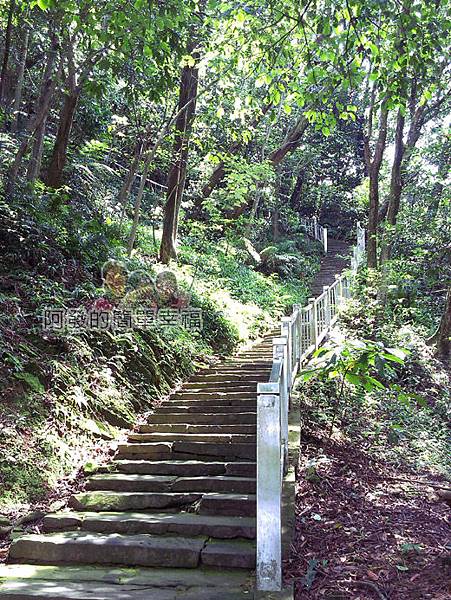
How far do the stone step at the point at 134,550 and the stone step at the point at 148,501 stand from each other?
39 cm

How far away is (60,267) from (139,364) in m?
1.97

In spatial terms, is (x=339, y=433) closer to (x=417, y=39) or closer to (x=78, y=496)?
(x=78, y=496)

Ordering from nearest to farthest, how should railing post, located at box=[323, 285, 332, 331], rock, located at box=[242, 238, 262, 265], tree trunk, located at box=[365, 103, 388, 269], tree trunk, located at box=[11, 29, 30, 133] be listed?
railing post, located at box=[323, 285, 332, 331], tree trunk, located at box=[11, 29, 30, 133], tree trunk, located at box=[365, 103, 388, 269], rock, located at box=[242, 238, 262, 265]

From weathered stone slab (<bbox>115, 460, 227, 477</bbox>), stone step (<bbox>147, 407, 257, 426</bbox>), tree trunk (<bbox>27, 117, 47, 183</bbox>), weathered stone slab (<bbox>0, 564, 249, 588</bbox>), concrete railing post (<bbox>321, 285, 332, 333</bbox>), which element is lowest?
weathered stone slab (<bbox>0, 564, 249, 588</bbox>)

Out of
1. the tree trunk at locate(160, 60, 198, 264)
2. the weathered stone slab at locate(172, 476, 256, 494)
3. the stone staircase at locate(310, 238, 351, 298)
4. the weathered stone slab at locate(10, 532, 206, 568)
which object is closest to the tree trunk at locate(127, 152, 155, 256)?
the tree trunk at locate(160, 60, 198, 264)

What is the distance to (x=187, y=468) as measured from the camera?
4.96m

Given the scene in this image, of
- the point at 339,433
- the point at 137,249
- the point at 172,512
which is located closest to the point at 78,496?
the point at 172,512

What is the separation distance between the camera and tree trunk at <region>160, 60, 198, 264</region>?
11922 millimetres

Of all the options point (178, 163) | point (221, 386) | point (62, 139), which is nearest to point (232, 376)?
point (221, 386)

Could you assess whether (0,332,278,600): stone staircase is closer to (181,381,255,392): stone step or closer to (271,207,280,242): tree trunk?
(181,381,255,392): stone step

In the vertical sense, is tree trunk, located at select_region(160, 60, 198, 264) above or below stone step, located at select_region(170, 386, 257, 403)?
above

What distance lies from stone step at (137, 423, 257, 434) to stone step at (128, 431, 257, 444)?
0.06m

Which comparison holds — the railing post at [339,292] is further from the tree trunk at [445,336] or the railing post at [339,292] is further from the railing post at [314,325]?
the railing post at [314,325]

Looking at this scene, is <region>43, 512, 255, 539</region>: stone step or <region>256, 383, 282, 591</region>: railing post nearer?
<region>256, 383, 282, 591</region>: railing post
